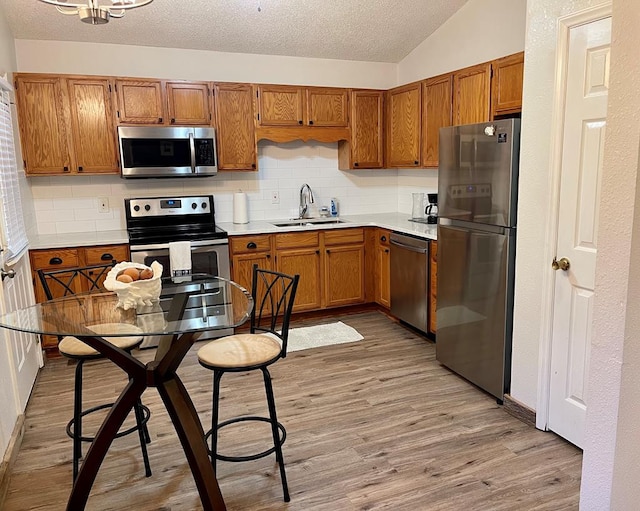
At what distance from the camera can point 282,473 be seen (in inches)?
85.1

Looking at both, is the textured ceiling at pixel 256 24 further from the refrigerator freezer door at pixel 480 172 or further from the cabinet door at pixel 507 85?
the refrigerator freezer door at pixel 480 172

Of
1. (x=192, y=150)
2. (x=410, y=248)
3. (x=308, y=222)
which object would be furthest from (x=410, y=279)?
(x=192, y=150)

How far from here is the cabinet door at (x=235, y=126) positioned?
4316 mm

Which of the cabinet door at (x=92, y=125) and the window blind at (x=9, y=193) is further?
the cabinet door at (x=92, y=125)

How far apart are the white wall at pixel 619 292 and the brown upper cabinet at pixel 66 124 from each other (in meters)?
3.79

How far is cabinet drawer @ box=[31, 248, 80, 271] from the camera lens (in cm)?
368

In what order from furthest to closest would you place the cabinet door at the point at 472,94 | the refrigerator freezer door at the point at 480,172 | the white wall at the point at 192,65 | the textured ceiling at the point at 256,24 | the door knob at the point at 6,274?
the white wall at the point at 192,65 < the textured ceiling at the point at 256,24 < the cabinet door at the point at 472,94 < the refrigerator freezer door at the point at 480,172 < the door knob at the point at 6,274

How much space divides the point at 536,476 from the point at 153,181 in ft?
12.3

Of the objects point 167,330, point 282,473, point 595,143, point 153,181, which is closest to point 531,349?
point 595,143

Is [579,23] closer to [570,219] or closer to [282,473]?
[570,219]

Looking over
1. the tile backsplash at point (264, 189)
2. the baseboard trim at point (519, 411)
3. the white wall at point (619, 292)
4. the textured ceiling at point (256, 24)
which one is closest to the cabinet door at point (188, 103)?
the textured ceiling at point (256, 24)

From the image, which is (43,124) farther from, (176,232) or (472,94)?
(472,94)

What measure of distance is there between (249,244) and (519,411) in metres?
2.48

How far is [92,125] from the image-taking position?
399cm
